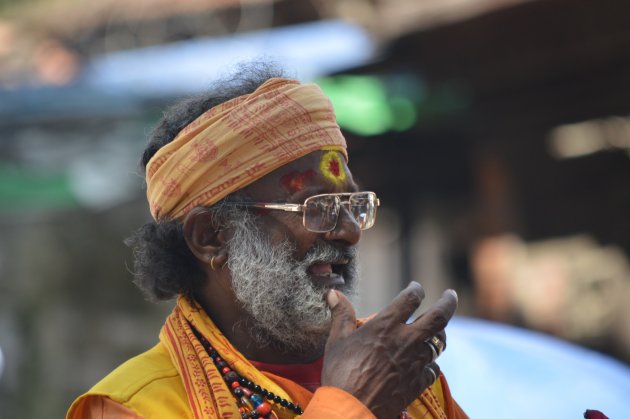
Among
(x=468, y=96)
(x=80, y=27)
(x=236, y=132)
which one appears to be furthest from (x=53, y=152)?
(x=236, y=132)

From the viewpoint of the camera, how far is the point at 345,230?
2.78 meters

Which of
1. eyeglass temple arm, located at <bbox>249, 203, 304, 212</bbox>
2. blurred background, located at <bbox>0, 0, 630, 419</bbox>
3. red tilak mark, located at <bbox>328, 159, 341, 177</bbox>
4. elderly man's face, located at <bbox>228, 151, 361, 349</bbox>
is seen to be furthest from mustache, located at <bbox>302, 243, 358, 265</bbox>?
blurred background, located at <bbox>0, 0, 630, 419</bbox>

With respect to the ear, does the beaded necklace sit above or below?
below

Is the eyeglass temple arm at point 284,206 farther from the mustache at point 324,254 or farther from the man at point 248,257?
the mustache at point 324,254

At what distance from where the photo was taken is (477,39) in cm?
833

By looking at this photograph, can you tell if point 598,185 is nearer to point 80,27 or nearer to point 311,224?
point 80,27

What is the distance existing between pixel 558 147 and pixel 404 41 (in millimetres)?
1845

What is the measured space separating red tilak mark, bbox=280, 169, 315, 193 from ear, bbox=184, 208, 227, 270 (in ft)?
0.79

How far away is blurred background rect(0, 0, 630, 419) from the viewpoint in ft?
26.9

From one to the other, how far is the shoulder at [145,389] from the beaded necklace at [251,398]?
5.1 inches

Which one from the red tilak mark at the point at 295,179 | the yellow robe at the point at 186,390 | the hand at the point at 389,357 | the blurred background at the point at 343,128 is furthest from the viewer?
the blurred background at the point at 343,128

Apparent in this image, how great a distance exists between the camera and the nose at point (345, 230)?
2.78m

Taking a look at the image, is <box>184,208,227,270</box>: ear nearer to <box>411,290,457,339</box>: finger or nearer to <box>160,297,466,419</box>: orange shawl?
<box>160,297,466,419</box>: orange shawl

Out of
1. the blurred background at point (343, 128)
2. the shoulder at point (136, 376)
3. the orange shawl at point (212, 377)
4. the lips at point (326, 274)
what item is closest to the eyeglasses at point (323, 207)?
the lips at point (326, 274)
